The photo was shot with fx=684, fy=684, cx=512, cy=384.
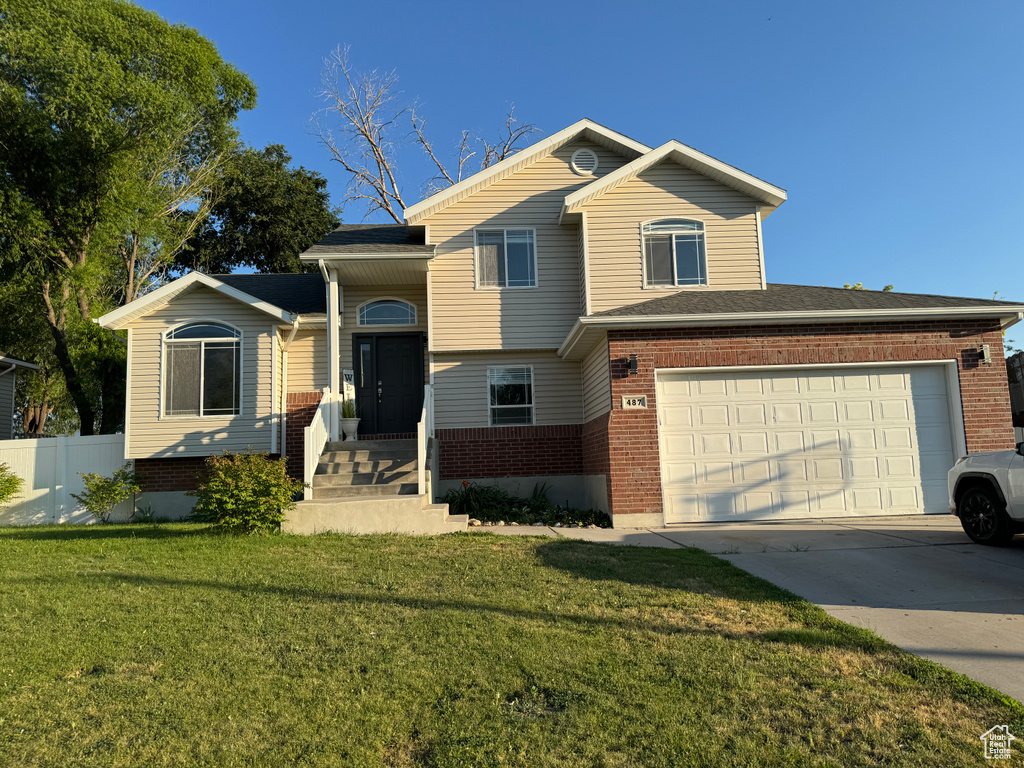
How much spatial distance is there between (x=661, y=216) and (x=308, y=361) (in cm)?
793

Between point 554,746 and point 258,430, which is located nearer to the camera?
point 554,746

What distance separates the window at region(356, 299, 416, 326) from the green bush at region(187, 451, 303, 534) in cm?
579

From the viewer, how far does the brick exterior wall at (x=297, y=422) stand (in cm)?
1390

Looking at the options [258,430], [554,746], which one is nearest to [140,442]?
[258,430]

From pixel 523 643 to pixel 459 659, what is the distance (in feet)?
1.66

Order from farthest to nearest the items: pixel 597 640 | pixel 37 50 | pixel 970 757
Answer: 1. pixel 37 50
2. pixel 597 640
3. pixel 970 757

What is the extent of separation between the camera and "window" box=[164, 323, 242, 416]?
44.0 ft

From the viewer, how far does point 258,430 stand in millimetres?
13414

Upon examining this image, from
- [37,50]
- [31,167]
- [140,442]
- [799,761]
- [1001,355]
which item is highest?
[37,50]

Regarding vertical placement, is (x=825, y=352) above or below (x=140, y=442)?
above

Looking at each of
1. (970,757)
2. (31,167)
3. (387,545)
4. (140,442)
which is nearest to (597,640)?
(970,757)

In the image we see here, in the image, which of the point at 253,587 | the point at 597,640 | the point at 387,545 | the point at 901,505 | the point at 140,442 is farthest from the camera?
the point at 140,442

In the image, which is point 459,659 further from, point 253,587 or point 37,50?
point 37,50

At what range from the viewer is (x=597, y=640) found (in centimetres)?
480
